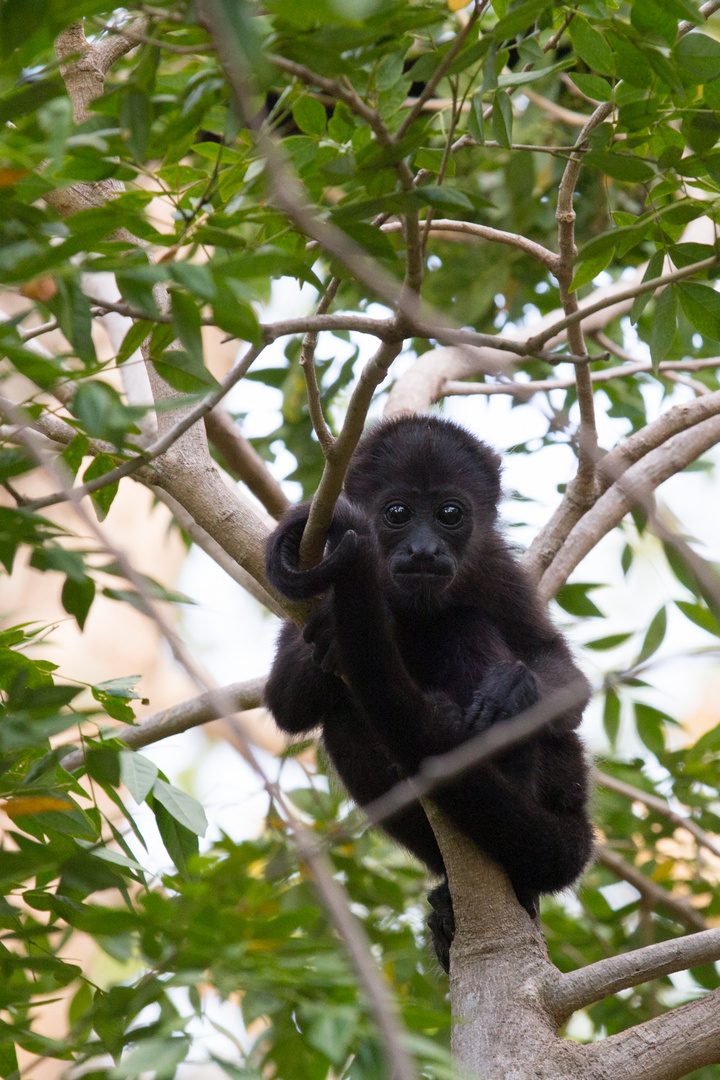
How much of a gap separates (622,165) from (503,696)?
4.41ft

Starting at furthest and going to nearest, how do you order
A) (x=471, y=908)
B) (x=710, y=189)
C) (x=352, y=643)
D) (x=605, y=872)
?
(x=605, y=872) < (x=471, y=908) < (x=352, y=643) < (x=710, y=189)

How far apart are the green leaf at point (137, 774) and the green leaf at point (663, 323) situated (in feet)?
4.69

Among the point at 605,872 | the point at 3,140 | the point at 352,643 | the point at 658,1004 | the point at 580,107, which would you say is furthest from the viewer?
the point at 580,107

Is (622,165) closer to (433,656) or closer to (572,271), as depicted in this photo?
(572,271)

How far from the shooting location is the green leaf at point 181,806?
2148 millimetres

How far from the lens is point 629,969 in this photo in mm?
2188

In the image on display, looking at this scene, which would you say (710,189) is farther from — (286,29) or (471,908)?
(471,908)

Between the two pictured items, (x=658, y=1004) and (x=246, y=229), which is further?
(x=658, y=1004)

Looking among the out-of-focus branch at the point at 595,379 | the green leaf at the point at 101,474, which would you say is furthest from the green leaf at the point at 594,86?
the green leaf at the point at 101,474

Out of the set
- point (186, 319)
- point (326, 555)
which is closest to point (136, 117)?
point (186, 319)

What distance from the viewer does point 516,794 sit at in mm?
2633

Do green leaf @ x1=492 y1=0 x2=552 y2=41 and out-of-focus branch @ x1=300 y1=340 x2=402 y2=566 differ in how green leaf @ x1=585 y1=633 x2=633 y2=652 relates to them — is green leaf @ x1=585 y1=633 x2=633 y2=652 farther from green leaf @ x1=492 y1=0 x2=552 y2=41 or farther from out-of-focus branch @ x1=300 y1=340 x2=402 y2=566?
green leaf @ x1=492 y1=0 x2=552 y2=41

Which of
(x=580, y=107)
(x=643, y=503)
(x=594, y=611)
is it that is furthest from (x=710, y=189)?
(x=580, y=107)

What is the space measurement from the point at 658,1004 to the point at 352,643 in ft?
8.56
